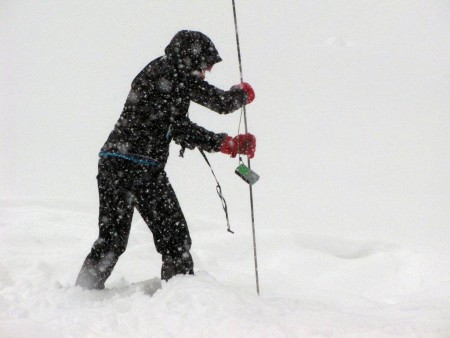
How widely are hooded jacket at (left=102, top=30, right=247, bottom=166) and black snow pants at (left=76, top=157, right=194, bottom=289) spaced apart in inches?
5.3

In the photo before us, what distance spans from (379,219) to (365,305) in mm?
3047

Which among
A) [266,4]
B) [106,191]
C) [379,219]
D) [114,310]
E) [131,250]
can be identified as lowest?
[379,219]

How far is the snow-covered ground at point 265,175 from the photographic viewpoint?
9.68 ft

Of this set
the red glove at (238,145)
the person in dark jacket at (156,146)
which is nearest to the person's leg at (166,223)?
the person in dark jacket at (156,146)

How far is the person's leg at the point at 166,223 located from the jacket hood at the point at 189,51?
756 millimetres

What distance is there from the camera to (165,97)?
333 cm

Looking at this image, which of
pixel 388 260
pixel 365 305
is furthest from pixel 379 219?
pixel 365 305

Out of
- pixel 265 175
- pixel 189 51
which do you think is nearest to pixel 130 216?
pixel 189 51

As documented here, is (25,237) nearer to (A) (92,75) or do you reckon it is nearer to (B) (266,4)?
(A) (92,75)

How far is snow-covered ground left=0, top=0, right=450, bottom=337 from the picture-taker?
295 centimetres

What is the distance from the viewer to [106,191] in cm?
337

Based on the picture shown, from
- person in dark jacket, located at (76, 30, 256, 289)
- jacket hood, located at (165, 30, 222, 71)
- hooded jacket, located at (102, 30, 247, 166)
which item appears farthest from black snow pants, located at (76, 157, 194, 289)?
jacket hood, located at (165, 30, 222, 71)

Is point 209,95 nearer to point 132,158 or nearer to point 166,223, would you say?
point 132,158

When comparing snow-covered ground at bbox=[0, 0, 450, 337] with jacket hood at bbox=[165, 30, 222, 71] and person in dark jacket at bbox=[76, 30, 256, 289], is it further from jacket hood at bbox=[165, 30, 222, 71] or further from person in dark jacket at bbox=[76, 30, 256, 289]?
jacket hood at bbox=[165, 30, 222, 71]
